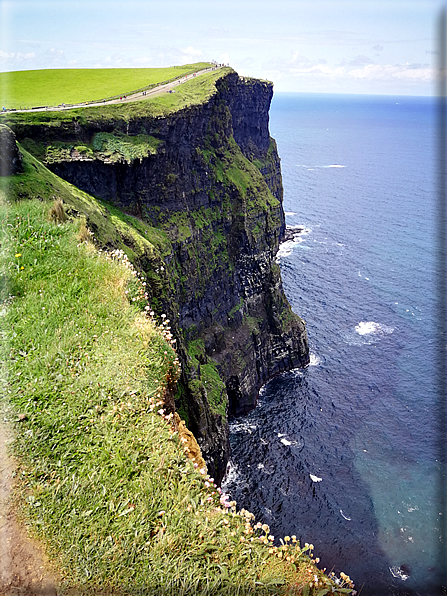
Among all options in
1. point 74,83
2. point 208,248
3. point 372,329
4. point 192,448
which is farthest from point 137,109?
point 372,329

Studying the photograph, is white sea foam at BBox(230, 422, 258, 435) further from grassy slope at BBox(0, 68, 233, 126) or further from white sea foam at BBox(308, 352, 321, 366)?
grassy slope at BBox(0, 68, 233, 126)

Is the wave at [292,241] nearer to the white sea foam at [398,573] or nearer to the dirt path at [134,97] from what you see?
the dirt path at [134,97]

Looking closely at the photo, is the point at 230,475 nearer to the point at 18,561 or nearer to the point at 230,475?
the point at 230,475

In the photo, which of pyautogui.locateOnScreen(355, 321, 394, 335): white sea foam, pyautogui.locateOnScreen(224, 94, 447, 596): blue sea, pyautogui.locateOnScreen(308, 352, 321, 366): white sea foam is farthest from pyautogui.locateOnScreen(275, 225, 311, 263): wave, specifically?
pyautogui.locateOnScreen(308, 352, 321, 366): white sea foam

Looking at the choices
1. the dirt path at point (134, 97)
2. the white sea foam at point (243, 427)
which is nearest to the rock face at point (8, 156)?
the dirt path at point (134, 97)

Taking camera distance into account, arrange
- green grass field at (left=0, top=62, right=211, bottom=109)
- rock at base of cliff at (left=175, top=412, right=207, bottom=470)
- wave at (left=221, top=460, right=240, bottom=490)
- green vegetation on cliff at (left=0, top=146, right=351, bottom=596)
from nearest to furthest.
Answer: green vegetation on cliff at (left=0, top=146, right=351, bottom=596) → rock at base of cliff at (left=175, top=412, right=207, bottom=470) → wave at (left=221, top=460, right=240, bottom=490) → green grass field at (left=0, top=62, right=211, bottom=109)
